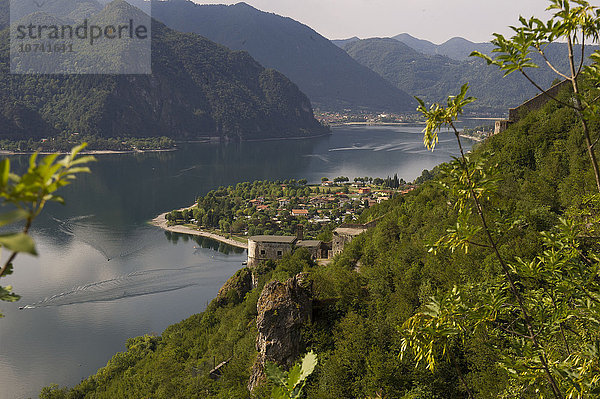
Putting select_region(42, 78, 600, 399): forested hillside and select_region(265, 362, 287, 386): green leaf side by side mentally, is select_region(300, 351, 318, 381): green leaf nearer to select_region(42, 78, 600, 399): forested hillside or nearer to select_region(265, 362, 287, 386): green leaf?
select_region(265, 362, 287, 386): green leaf

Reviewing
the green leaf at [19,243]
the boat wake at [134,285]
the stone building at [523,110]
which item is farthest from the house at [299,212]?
the green leaf at [19,243]

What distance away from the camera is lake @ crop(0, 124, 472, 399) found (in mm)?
26703

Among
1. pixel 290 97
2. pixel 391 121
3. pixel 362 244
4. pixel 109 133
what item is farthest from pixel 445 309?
pixel 391 121

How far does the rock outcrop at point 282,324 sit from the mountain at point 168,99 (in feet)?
356

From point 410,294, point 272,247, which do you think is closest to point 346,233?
point 272,247

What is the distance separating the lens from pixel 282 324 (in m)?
11.1

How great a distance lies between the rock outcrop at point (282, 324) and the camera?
432 inches

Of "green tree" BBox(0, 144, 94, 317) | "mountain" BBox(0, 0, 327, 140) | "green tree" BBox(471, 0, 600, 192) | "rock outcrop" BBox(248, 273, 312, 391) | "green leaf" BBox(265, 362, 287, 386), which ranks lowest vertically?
"rock outcrop" BBox(248, 273, 312, 391)

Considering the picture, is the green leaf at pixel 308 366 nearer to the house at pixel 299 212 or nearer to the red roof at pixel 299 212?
the house at pixel 299 212

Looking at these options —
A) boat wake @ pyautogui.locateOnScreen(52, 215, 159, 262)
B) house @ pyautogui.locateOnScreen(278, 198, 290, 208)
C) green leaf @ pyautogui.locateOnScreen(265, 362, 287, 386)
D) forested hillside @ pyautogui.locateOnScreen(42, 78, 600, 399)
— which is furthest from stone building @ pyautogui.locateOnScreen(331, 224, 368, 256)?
house @ pyautogui.locateOnScreen(278, 198, 290, 208)

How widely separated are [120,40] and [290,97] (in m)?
63.4

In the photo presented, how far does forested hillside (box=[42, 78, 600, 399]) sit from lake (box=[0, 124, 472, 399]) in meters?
7.12

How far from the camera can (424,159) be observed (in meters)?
89.1

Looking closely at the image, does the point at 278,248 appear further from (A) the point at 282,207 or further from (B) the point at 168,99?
(B) the point at 168,99
